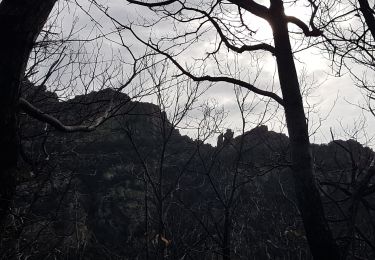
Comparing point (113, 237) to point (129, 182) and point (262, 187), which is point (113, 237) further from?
point (262, 187)

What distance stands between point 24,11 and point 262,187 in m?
32.2

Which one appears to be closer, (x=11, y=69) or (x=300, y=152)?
(x=11, y=69)

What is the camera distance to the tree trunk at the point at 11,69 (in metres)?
1.75

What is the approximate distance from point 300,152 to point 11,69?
232 cm

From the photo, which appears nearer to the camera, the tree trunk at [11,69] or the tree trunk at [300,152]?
the tree trunk at [11,69]

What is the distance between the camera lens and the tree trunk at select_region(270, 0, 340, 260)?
2.86 meters

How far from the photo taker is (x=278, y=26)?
11.5 ft

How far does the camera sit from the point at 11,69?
5.73 ft

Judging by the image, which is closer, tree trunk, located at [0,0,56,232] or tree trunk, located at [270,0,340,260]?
tree trunk, located at [0,0,56,232]

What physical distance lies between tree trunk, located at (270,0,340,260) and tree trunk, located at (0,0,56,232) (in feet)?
7.27

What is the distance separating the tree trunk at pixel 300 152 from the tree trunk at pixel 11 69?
222cm

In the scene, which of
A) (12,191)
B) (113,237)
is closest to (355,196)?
(12,191)

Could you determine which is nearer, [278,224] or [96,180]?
[278,224]

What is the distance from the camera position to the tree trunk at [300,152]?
286 centimetres
